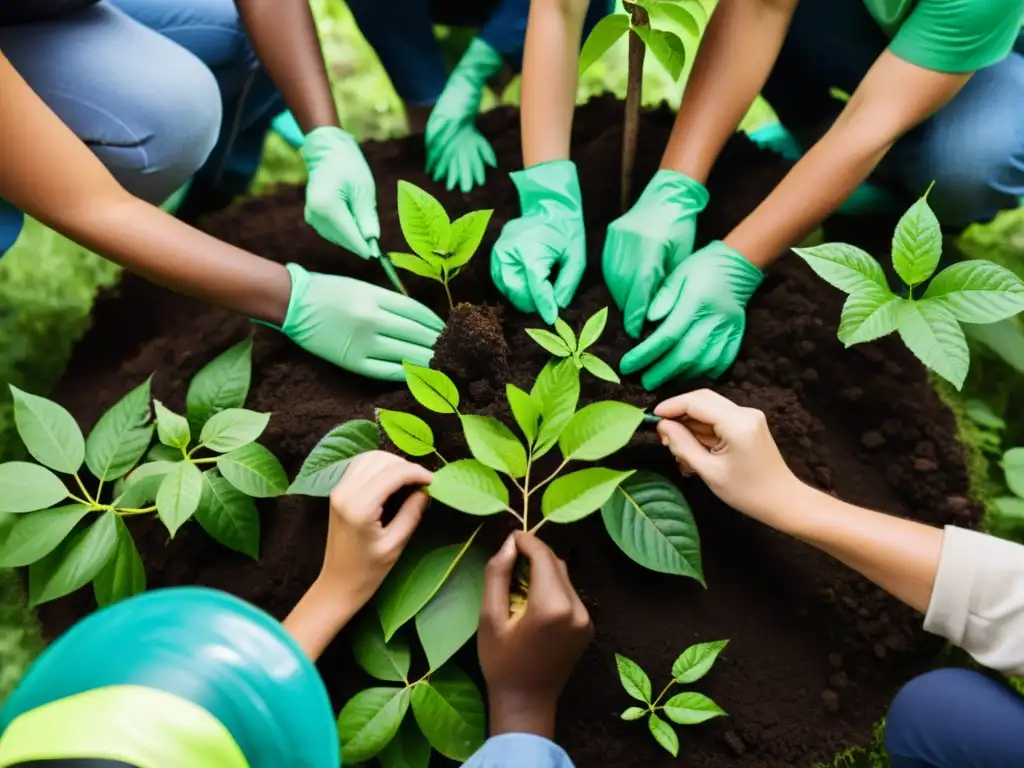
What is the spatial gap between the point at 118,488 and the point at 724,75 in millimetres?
954

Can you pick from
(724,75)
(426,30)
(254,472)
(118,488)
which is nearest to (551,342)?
(254,472)

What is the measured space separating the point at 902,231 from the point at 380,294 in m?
0.62

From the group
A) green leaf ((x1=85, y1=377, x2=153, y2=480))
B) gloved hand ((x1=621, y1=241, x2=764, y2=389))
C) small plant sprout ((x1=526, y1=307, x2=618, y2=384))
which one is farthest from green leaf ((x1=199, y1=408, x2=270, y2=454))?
gloved hand ((x1=621, y1=241, x2=764, y2=389))

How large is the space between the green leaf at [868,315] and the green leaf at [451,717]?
1.80 feet

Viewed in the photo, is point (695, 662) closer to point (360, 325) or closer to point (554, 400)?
point (554, 400)

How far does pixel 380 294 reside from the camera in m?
1.07

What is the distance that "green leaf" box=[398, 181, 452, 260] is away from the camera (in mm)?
925

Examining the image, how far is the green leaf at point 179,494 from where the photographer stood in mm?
870

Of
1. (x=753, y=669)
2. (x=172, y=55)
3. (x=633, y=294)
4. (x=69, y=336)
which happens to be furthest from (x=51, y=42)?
(x=753, y=669)

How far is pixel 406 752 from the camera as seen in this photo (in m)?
0.91

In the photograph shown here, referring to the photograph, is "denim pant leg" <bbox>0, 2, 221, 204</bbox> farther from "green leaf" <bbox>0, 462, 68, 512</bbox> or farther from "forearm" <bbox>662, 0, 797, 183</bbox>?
"forearm" <bbox>662, 0, 797, 183</bbox>

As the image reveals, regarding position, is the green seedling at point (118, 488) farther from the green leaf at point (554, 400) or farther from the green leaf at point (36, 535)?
the green leaf at point (554, 400)

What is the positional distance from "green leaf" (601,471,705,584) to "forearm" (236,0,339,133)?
2.54ft

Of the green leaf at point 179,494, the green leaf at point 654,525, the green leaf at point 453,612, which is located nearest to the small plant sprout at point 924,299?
the green leaf at point 654,525
